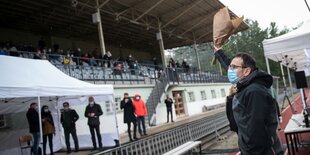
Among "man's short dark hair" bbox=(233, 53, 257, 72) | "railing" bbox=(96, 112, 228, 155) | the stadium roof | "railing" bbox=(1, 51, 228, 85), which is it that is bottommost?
"railing" bbox=(96, 112, 228, 155)

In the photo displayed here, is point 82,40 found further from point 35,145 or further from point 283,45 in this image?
point 283,45

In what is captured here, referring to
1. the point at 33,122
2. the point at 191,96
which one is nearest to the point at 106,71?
the point at 33,122

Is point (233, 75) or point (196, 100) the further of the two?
point (196, 100)

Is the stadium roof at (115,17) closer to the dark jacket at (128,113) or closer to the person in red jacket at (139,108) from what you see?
the person in red jacket at (139,108)

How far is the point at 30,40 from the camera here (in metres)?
23.6

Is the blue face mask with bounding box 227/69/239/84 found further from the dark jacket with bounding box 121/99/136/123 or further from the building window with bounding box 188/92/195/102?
the building window with bounding box 188/92/195/102

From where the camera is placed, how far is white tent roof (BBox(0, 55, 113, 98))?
23.7 feet

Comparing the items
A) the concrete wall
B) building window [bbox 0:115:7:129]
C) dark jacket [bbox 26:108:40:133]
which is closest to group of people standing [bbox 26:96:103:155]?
dark jacket [bbox 26:108:40:133]

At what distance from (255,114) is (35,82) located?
665cm

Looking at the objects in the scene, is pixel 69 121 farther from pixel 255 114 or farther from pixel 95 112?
pixel 255 114

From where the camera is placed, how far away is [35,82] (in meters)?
8.02

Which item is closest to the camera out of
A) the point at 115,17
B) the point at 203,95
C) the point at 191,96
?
the point at 115,17

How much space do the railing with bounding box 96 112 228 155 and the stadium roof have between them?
1117 cm

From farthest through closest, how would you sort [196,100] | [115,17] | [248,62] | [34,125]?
1. [196,100]
2. [115,17]
3. [34,125]
4. [248,62]
